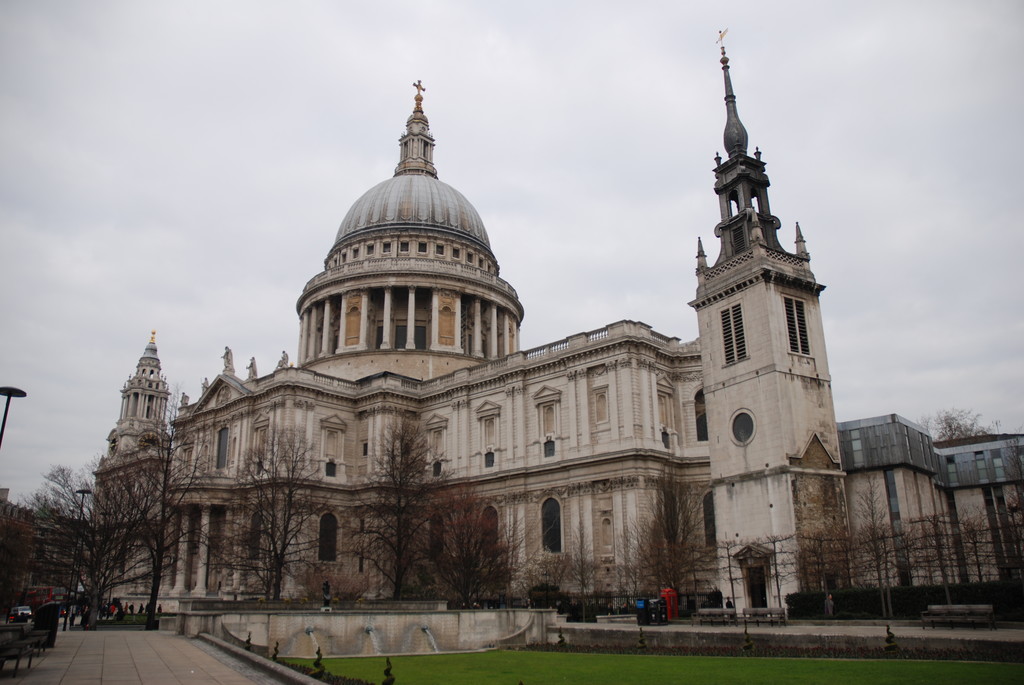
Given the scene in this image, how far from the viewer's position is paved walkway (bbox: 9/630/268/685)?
52.0 ft

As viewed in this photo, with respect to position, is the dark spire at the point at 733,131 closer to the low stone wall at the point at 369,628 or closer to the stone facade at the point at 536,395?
the stone facade at the point at 536,395

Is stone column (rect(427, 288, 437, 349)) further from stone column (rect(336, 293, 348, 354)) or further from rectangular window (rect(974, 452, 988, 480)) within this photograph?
rectangular window (rect(974, 452, 988, 480))

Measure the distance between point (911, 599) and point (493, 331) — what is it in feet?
172

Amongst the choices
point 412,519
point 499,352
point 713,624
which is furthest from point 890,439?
point 499,352

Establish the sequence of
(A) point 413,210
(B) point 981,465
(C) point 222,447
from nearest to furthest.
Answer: (B) point 981,465 → (C) point 222,447 → (A) point 413,210

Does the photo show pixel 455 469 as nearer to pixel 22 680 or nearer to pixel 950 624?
pixel 950 624

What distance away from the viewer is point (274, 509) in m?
46.2

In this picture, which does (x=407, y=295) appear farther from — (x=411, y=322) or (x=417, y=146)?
(x=417, y=146)

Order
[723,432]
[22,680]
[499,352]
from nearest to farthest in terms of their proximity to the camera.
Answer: [22,680] < [723,432] < [499,352]

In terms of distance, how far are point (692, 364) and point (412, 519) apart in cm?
2144

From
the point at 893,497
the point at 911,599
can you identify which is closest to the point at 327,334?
the point at 893,497

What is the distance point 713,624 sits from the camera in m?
30.9

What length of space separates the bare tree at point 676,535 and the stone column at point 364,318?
3438 centimetres

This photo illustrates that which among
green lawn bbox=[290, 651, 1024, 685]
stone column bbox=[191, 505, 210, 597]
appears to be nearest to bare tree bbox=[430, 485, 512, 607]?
green lawn bbox=[290, 651, 1024, 685]
